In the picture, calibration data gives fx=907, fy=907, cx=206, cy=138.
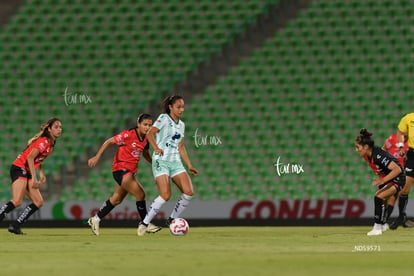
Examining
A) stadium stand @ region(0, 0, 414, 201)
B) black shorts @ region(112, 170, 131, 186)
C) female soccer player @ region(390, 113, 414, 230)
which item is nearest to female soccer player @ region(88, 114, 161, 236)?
black shorts @ region(112, 170, 131, 186)

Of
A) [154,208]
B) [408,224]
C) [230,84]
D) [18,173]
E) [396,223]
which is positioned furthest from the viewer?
[230,84]

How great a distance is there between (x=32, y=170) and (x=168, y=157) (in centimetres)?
204

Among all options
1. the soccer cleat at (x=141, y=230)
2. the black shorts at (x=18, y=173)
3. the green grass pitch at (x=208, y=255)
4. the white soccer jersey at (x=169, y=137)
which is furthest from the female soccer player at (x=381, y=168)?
the black shorts at (x=18, y=173)

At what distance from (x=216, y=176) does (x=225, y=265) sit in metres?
10.4

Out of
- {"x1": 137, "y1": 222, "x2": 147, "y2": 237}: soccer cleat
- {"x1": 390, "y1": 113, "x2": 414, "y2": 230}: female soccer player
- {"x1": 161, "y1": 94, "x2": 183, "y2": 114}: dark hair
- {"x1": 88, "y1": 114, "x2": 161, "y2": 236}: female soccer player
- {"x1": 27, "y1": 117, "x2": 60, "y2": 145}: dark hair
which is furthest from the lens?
{"x1": 390, "y1": 113, "x2": 414, "y2": 230}: female soccer player

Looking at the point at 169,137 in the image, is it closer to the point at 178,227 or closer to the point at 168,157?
the point at 168,157

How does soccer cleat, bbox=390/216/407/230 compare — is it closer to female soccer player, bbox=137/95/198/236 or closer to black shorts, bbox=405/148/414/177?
black shorts, bbox=405/148/414/177

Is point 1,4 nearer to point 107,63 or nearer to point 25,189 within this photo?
point 107,63

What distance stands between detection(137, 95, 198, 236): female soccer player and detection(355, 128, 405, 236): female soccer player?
238cm

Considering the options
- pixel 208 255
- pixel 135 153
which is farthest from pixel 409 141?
pixel 208 255

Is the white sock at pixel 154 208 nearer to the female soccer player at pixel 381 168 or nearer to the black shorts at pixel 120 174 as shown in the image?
the black shorts at pixel 120 174

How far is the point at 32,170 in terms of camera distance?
43.6 ft

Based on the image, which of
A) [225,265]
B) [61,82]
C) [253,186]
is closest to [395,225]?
[253,186]

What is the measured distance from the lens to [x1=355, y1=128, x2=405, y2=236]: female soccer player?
1256cm
